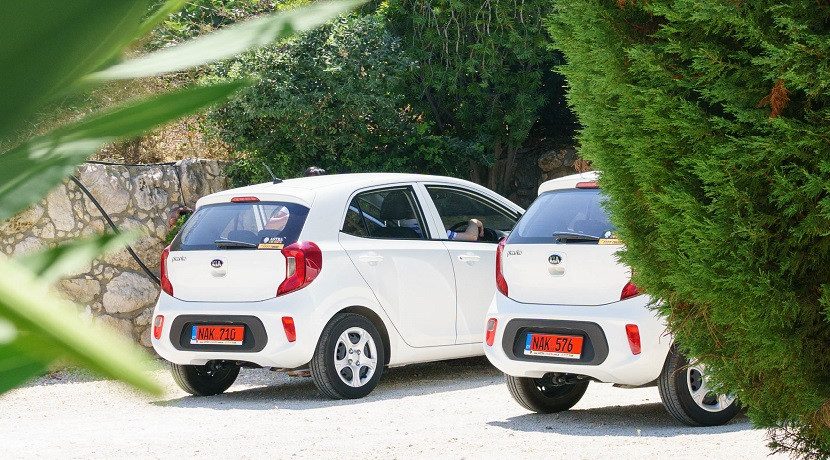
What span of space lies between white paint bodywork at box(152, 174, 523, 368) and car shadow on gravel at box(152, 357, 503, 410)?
28 centimetres

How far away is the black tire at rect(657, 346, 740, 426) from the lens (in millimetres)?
6637

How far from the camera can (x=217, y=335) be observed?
812 centimetres

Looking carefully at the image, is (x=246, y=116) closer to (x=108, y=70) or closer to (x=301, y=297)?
(x=301, y=297)

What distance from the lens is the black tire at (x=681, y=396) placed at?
21.8ft


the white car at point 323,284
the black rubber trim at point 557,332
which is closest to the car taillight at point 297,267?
the white car at point 323,284

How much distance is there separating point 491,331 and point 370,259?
1561 millimetres

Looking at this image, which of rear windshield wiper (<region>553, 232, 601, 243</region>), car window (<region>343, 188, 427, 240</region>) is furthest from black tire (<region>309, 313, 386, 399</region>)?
rear windshield wiper (<region>553, 232, 601, 243</region>)

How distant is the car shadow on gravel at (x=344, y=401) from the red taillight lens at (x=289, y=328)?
52 centimetres

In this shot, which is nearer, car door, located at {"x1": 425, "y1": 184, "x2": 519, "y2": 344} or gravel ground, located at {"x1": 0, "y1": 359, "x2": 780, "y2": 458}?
gravel ground, located at {"x1": 0, "y1": 359, "x2": 780, "y2": 458}

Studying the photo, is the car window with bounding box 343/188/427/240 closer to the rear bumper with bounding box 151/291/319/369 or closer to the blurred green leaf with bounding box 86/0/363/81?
the rear bumper with bounding box 151/291/319/369

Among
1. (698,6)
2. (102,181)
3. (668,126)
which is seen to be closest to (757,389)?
(668,126)

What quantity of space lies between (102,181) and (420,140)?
3.65 metres

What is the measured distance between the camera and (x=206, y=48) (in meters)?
0.29

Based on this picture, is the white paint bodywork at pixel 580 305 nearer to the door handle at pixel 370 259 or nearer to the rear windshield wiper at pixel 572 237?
the rear windshield wiper at pixel 572 237
